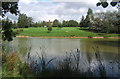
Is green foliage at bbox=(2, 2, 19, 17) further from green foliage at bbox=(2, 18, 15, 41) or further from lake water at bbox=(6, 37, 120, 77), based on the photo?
lake water at bbox=(6, 37, 120, 77)

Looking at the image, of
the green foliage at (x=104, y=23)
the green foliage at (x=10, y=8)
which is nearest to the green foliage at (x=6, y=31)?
the green foliage at (x=10, y=8)

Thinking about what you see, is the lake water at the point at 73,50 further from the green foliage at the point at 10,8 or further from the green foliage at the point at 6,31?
the green foliage at the point at 10,8

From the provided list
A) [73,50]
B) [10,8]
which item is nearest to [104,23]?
[73,50]

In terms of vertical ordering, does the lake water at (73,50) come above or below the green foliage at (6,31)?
below

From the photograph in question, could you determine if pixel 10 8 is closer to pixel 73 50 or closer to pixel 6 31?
pixel 6 31

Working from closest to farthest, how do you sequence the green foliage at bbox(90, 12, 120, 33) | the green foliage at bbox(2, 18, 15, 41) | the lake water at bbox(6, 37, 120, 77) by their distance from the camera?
the lake water at bbox(6, 37, 120, 77) → the green foliage at bbox(2, 18, 15, 41) → the green foliage at bbox(90, 12, 120, 33)

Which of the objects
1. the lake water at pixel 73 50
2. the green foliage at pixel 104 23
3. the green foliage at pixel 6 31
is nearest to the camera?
the lake water at pixel 73 50

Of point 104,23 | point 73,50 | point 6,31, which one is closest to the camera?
point 6,31

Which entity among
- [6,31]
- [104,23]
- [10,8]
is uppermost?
[104,23]

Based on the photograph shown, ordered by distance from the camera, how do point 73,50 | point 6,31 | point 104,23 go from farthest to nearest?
point 104,23 < point 73,50 < point 6,31

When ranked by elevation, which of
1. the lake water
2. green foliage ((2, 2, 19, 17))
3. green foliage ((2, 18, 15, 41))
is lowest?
the lake water

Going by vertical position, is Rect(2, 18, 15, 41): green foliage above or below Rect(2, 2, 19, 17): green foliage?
below

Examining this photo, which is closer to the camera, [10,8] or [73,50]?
[10,8]

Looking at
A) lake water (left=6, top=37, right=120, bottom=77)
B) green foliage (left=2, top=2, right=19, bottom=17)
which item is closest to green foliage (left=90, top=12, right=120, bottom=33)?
lake water (left=6, top=37, right=120, bottom=77)
